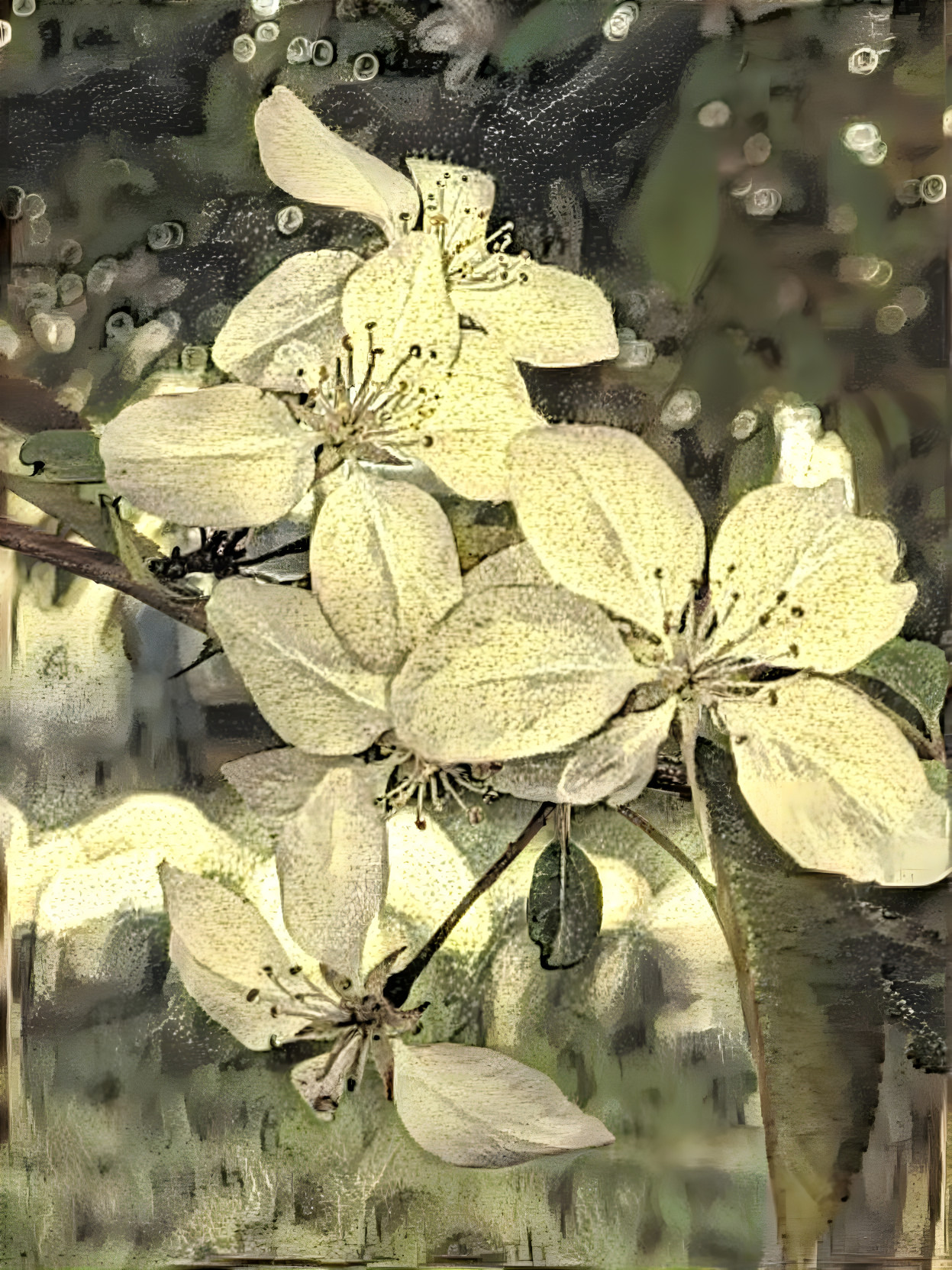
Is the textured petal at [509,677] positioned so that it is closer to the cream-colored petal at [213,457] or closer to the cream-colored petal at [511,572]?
the cream-colored petal at [511,572]

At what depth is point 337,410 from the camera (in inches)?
20.3

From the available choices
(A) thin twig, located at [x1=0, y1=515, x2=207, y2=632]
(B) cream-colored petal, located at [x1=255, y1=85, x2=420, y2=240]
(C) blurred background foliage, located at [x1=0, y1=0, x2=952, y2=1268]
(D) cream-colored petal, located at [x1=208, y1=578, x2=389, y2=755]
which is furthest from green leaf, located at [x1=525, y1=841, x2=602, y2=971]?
(B) cream-colored petal, located at [x1=255, y1=85, x2=420, y2=240]

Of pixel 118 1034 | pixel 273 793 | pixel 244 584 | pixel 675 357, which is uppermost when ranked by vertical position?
pixel 675 357

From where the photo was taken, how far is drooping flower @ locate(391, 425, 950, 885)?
1.61 feet

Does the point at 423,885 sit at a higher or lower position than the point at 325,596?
lower

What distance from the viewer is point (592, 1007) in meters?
0.51

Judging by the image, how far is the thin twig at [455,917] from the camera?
0.51 metres

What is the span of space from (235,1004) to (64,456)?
0.30m

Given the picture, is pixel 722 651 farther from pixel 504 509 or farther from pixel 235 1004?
pixel 235 1004

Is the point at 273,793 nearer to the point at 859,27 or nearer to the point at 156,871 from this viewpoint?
the point at 156,871

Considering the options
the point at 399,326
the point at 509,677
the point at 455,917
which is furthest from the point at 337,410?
the point at 455,917

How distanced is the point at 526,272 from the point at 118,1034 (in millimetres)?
450

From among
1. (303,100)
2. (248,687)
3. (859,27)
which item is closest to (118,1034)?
(248,687)

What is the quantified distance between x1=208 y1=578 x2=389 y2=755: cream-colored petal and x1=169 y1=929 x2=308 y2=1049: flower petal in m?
0.13
